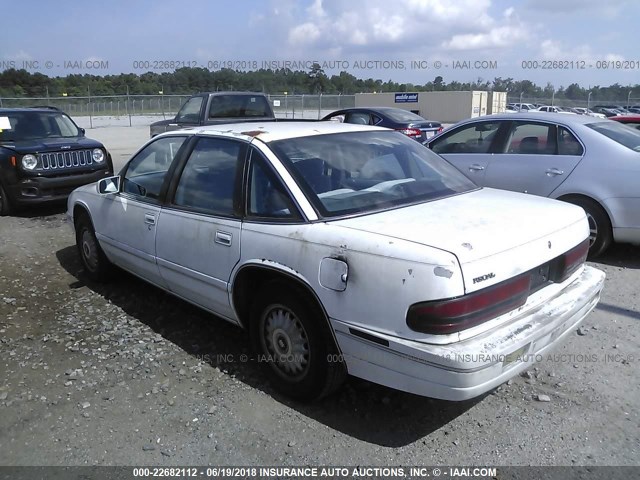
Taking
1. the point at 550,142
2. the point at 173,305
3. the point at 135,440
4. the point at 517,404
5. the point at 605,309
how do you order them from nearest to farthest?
the point at 135,440, the point at 517,404, the point at 605,309, the point at 173,305, the point at 550,142

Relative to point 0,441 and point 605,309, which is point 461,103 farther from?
point 0,441

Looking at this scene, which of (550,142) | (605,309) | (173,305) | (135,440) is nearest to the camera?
(135,440)

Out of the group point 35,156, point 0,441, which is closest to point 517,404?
point 0,441

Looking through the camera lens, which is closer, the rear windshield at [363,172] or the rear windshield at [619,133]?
the rear windshield at [363,172]

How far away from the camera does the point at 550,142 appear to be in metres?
6.18

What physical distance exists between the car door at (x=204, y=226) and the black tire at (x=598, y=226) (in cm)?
399

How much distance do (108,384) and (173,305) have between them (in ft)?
4.46

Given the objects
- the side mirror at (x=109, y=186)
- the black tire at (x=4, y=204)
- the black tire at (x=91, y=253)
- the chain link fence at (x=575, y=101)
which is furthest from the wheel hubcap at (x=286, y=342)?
the chain link fence at (x=575, y=101)

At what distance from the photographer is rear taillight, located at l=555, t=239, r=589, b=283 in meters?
3.21

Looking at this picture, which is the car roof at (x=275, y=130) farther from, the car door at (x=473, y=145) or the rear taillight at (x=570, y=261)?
the car door at (x=473, y=145)

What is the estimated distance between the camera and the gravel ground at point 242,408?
2.91 metres

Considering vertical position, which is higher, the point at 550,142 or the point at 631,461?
the point at 550,142

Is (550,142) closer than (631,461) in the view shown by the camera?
No

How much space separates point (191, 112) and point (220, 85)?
114 feet
